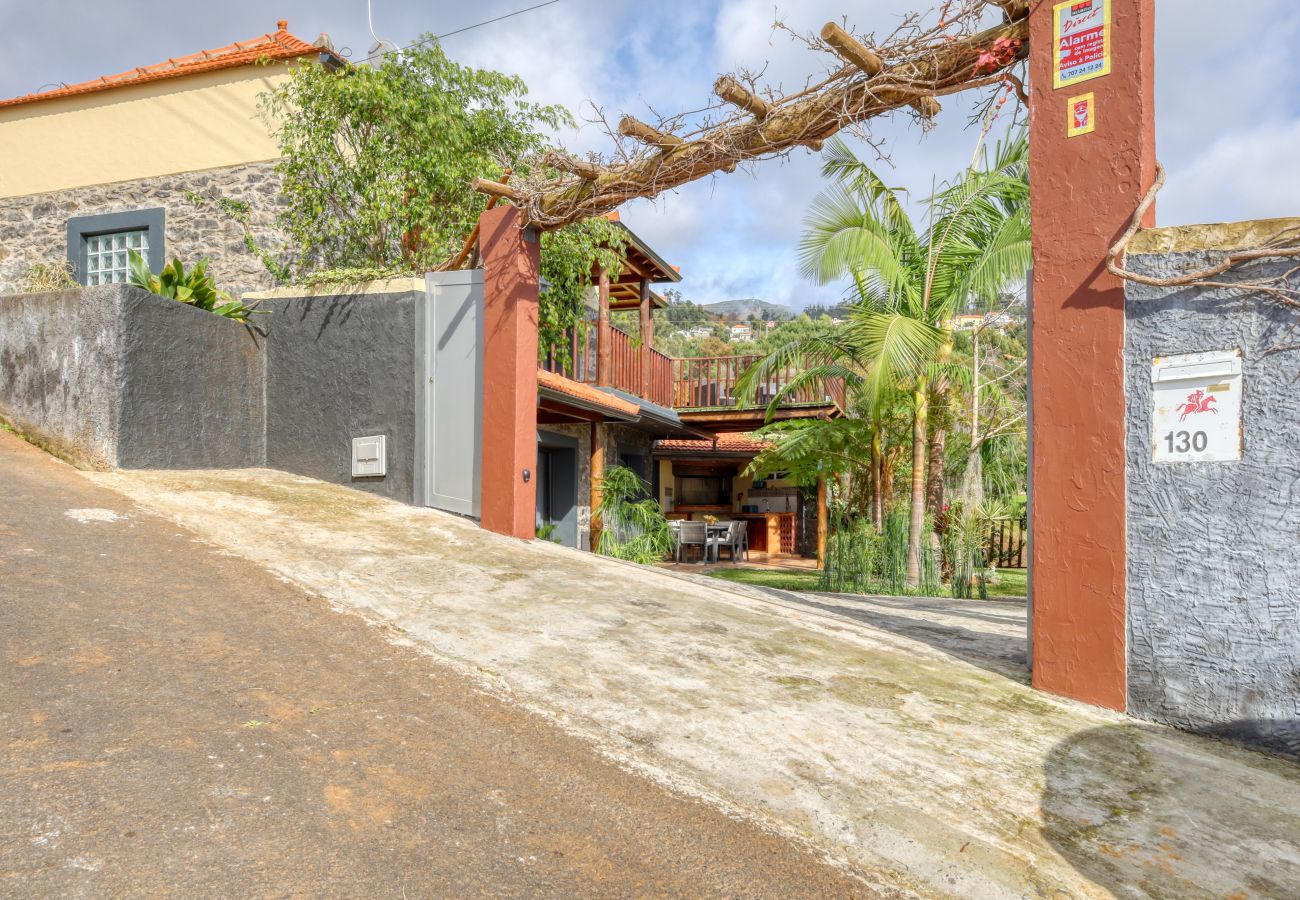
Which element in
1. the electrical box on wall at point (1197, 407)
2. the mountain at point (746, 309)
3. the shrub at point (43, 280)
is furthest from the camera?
the mountain at point (746, 309)

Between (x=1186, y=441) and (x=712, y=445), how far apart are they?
1428 centimetres

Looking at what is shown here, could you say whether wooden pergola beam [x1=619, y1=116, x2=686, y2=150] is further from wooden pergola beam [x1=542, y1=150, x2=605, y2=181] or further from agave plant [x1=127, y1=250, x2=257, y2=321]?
agave plant [x1=127, y1=250, x2=257, y2=321]

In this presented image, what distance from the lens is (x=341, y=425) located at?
8.38 meters

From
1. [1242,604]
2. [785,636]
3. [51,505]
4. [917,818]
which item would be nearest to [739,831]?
[917,818]

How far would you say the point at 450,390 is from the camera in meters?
7.98

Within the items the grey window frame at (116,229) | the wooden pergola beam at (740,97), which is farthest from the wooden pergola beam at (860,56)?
the grey window frame at (116,229)

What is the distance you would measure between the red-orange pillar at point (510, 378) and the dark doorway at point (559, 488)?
5322mm

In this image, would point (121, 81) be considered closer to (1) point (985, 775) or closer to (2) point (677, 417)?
(2) point (677, 417)

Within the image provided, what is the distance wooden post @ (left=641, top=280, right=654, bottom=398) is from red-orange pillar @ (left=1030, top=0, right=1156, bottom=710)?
1113 centimetres

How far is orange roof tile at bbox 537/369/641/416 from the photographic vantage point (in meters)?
10.3

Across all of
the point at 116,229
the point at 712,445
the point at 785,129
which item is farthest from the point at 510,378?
the point at 712,445

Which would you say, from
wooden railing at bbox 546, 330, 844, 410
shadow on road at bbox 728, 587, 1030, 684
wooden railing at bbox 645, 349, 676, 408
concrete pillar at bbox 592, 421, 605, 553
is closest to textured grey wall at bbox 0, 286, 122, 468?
shadow on road at bbox 728, 587, 1030, 684

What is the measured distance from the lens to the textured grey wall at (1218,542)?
399 centimetres

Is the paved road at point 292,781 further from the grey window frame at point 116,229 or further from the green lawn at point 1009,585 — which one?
the grey window frame at point 116,229
